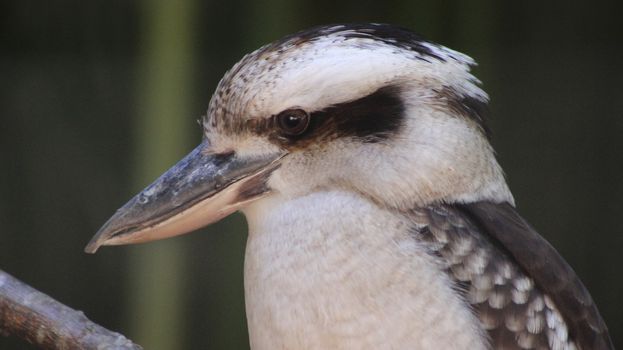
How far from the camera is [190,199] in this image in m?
1.51

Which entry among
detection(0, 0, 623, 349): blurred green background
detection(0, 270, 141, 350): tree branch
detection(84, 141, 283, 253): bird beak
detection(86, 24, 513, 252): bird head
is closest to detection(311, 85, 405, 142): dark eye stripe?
detection(86, 24, 513, 252): bird head

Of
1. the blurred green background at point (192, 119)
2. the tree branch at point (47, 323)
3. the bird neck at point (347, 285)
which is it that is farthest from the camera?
the blurred green background at point (192, 119)

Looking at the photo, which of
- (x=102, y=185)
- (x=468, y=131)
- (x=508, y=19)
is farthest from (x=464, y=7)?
(x=468, y=131)

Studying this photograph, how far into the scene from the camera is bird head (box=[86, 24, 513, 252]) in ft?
4.77

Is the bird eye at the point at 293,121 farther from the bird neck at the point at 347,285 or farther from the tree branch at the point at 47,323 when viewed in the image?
the tree branch at the point at 47,323

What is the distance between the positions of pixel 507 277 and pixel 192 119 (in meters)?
1.70

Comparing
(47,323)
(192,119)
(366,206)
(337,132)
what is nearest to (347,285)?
(366,206)

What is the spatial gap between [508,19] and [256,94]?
1644mm

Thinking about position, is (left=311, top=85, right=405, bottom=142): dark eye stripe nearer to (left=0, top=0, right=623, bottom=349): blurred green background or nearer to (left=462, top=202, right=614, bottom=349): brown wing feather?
(left=462, top=202, right=614, bottom=349): brown wing feather

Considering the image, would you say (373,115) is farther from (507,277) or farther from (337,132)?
(507,277)

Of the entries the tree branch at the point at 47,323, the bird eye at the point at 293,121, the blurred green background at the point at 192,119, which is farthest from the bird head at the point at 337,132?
the blurred green background at the point at 192,119

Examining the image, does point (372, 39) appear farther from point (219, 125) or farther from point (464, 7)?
point (464, 7)

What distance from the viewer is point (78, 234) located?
3.02 meters

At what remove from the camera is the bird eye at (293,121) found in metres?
1.45
